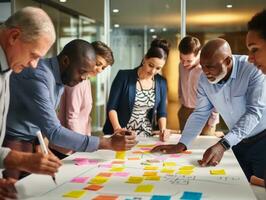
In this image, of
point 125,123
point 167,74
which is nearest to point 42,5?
point 167,74

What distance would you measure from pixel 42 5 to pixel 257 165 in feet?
15.5

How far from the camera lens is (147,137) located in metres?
3.02

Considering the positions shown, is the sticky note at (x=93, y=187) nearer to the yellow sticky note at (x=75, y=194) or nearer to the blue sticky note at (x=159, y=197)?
the yellow sticky note at (x=75, y=194)

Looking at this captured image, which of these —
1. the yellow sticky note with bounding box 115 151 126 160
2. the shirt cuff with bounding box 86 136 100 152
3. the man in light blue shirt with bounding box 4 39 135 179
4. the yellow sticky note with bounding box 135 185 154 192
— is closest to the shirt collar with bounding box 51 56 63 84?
the man in light blue shirt with bounding box 4 39 135 179

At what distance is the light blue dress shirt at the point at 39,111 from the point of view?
1.98 m

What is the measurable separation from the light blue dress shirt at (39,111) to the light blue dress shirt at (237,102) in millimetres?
845

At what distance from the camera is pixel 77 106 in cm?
274

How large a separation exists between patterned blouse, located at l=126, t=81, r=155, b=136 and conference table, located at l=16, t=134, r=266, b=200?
824 mm

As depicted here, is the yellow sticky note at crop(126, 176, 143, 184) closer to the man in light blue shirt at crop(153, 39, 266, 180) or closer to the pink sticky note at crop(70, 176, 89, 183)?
the pink sticky note at crop(70, 176, 89, 183)

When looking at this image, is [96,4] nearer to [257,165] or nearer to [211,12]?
[211,12]

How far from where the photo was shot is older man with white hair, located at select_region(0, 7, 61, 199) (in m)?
1.44

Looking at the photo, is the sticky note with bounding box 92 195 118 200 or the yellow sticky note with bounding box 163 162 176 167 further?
the yellow sticky note with bounding box 163 162 176 167

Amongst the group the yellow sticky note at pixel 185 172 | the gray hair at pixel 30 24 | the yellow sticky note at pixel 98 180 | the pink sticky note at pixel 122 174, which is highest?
the gray hair at pixel 30 24

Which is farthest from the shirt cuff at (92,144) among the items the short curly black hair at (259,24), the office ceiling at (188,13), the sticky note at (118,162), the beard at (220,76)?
the office ceiling at (188,13)
